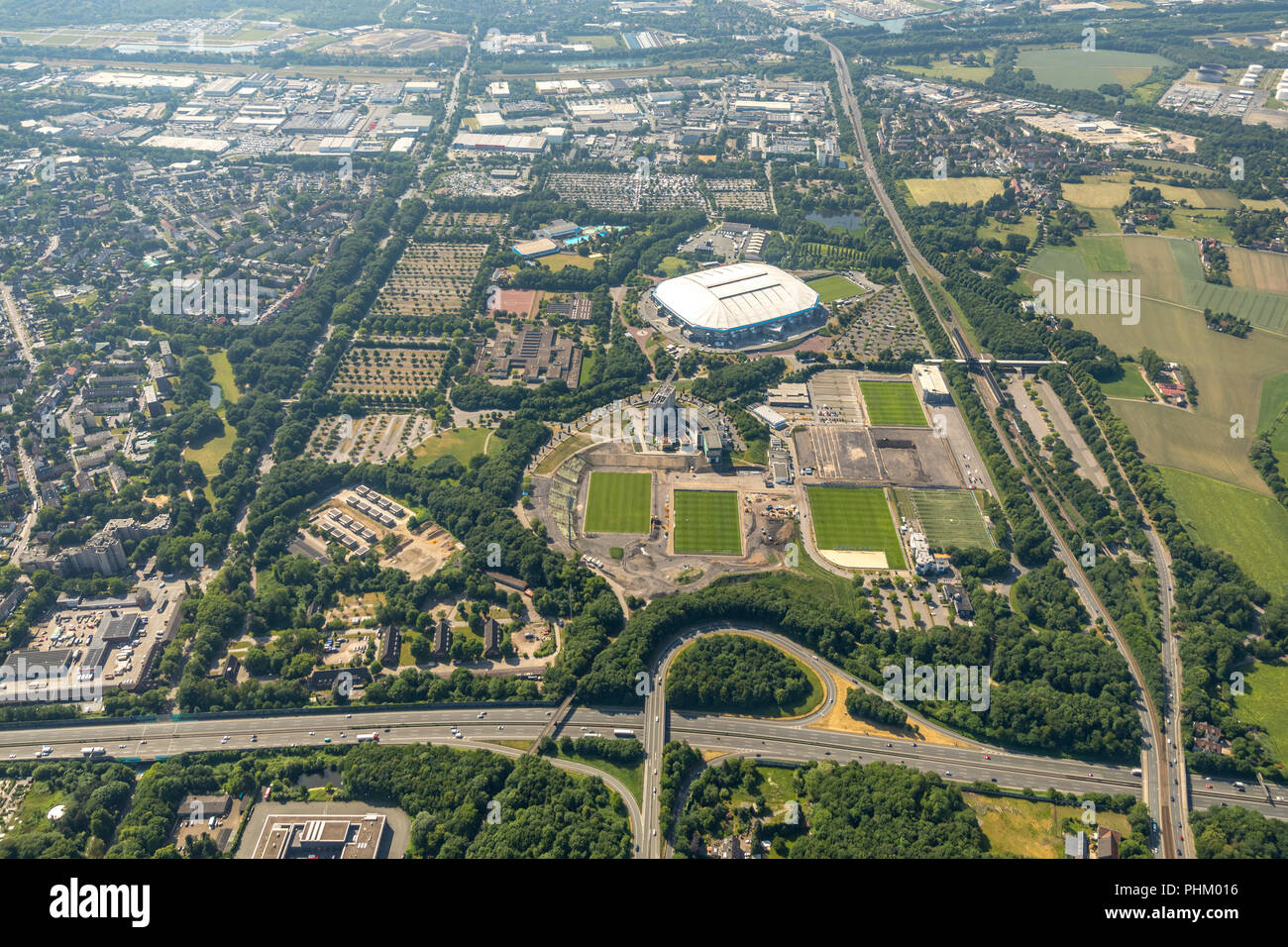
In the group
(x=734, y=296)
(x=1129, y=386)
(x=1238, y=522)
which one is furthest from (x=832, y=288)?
(x=1238, y=522)

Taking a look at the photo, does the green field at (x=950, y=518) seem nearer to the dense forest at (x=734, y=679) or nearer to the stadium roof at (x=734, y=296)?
the dense forest at (x=734, y=679)

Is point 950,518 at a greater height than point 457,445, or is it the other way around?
point 457,445

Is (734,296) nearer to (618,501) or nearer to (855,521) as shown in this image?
(618,501)

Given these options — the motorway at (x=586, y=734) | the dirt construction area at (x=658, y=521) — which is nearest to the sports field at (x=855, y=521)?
the dirt construction area at (x=658, y=521)
